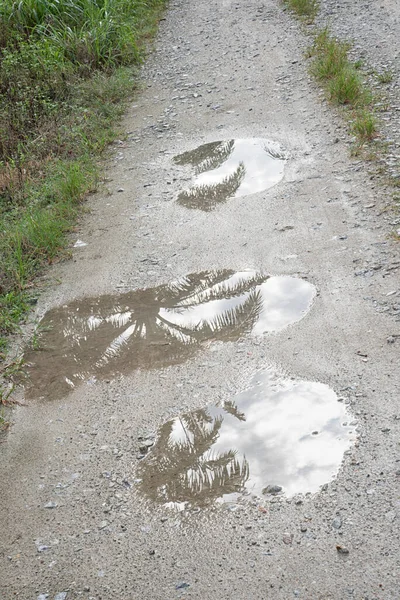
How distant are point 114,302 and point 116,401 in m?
1.13

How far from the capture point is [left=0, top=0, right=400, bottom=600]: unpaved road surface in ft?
9.47

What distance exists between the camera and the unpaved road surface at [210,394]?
2887 mm

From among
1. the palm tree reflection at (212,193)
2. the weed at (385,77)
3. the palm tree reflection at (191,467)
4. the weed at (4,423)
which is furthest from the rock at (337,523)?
the weed at (385,77)

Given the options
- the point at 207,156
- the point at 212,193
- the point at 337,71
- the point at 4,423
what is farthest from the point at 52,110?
the point at 4,423

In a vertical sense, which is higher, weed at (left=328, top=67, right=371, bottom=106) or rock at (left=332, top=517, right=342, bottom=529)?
rock at (left=332, top=517, right=342, bottom=529)

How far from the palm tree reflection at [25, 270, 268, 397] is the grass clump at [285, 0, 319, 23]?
22.9ft

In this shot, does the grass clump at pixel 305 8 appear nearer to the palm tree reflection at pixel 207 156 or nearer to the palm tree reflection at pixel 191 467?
the palm tree reflection at pixel 207 156

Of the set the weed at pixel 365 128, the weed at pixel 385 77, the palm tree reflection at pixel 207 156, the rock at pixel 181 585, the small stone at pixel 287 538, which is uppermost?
the rock at pixel 181 585

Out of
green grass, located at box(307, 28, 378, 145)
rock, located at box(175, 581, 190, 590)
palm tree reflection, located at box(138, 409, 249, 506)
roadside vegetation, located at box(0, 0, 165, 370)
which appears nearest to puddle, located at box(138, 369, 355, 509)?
palm tree reflection, located at box(138, 409, 249, 506)

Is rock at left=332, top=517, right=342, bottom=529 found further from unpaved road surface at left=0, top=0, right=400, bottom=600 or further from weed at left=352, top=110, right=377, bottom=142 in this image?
weed at left=352, top=110, right=377, bottom=142

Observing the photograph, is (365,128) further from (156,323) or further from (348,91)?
(156,323)

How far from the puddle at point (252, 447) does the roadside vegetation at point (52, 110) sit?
173cm

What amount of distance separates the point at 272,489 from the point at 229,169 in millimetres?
4016

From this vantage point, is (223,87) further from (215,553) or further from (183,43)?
(215,553)
